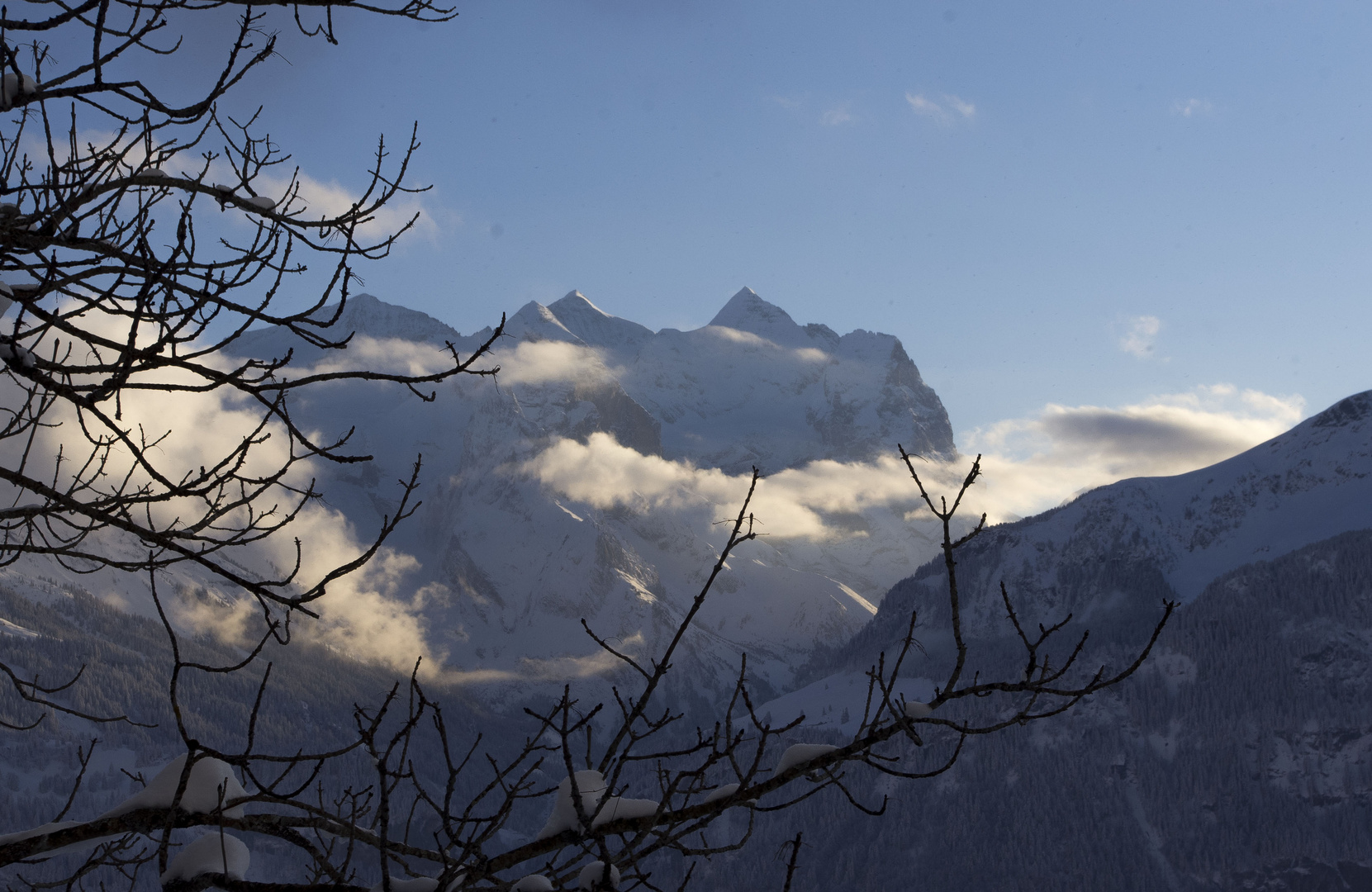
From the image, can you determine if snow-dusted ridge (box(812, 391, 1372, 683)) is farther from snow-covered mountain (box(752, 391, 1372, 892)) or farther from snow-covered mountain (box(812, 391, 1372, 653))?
snow-covered mountain (box(752, 391, 1372, 892))

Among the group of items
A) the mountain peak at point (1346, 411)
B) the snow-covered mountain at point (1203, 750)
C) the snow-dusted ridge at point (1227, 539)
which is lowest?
the snow-covered mountain at point (1203, 750)

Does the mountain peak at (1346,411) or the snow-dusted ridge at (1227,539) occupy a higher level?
the mountain peak at (1346,411)

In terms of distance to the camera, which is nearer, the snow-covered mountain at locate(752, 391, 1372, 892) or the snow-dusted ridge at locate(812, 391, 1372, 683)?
the snow-covered mountain at locate(752, 391, 1372, 892)

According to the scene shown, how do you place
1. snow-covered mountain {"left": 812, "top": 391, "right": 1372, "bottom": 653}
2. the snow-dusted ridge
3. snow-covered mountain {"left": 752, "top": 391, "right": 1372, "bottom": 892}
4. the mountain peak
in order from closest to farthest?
snow-covered mountain {"left": 752, "top": 391, "right": 1372, "bottom": 892} → snow-covered mountain {"left": 812, "top": 391, "right": 1372, "bottom": 653} → the snow-dusted ridge → the mountain peak

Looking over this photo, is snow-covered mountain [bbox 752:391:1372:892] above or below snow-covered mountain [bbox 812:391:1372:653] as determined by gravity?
below

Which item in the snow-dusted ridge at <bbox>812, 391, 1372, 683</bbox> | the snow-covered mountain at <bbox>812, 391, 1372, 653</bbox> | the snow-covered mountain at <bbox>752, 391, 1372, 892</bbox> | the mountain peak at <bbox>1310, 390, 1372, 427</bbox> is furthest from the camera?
the mountain peak at <bbox>1310, 390, 1372, 427</bbox>

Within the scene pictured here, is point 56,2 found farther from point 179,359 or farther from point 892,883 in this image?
point 892,883

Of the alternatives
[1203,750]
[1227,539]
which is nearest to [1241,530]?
[1227,539]

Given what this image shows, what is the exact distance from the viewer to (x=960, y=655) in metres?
2.88

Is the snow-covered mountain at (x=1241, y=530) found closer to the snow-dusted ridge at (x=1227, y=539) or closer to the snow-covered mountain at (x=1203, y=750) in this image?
the snow-dusted ridge at (x=1227, y=539)

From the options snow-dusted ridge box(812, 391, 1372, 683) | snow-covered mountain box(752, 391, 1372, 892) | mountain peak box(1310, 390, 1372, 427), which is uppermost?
mountain peak box(1310, 390, 1372, 427)

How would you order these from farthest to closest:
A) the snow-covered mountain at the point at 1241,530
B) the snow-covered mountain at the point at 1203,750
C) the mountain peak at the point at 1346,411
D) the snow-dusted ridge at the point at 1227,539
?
the mountain peak at the point at 1346,411 < the snow-dusted ridge at the point at 1227,539 < the snow-covered mountain at the point at 1241,530 < the snow-covered mountain at the point at 1203,750

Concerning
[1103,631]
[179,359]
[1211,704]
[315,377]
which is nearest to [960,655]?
→ [315,377]

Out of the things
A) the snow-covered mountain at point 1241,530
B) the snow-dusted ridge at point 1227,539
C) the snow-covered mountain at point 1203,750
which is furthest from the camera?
the snow-dusted ridge at point 1227,539
